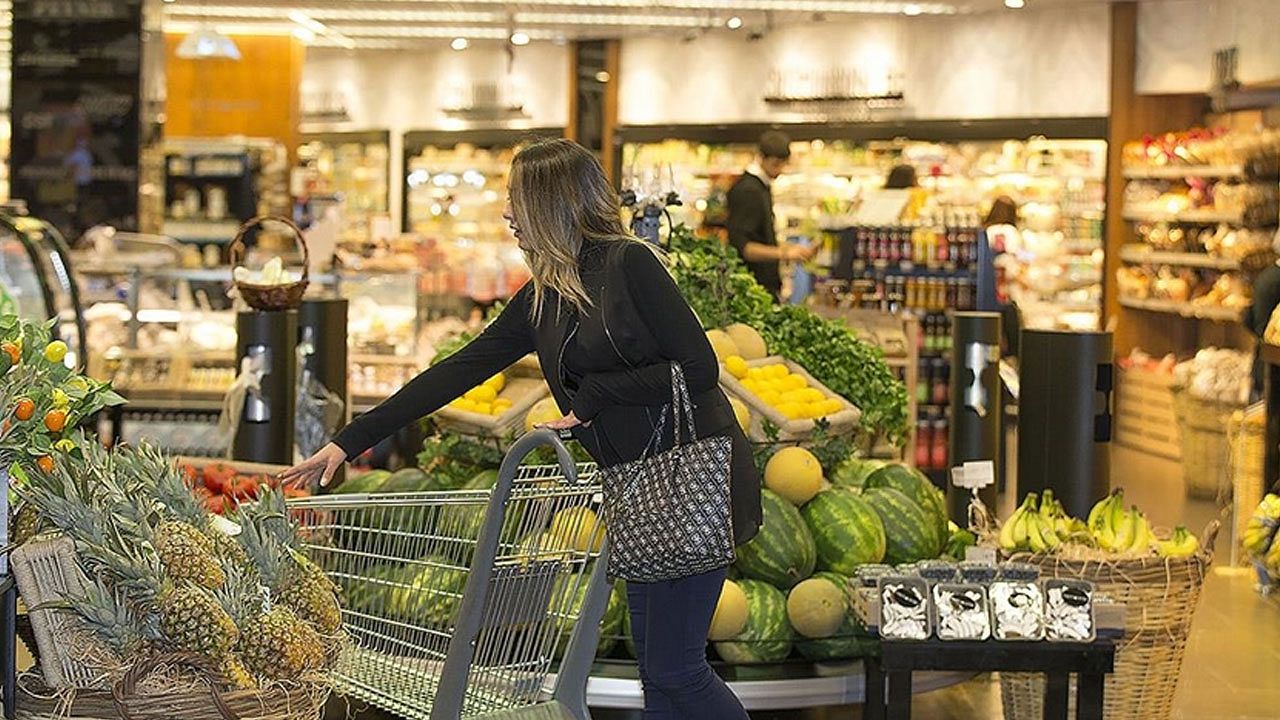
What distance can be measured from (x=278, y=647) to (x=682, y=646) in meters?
1.18

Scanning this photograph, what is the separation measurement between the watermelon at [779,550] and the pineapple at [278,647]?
2.48 m

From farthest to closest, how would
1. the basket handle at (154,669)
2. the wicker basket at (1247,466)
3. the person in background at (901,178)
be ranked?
the person in background at (901,178) < the wicker basket at (1247,466) < the basket handle at (154,669)

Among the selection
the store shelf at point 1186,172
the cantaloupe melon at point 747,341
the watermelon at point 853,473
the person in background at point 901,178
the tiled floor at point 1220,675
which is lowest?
the tiled floor at point 1220,675

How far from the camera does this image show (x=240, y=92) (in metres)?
17.2

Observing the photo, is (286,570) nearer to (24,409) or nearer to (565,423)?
(24,409)

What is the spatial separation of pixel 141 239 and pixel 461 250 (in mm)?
3245

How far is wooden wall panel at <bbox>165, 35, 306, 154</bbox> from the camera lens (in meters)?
17.2

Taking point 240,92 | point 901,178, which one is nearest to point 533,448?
point 901,178

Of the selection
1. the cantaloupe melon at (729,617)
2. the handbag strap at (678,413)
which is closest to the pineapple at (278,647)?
the handbag strap at (678,413)

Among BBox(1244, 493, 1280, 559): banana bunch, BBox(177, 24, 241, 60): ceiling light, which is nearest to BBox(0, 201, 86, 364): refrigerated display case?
BBox(1244, 493, 1280, 559): banana bunch

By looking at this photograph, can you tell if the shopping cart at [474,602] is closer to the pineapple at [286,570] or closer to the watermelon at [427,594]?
the watermelon at [427,594]

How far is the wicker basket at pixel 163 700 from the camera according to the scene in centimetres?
281

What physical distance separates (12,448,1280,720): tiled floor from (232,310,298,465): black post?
1432mm

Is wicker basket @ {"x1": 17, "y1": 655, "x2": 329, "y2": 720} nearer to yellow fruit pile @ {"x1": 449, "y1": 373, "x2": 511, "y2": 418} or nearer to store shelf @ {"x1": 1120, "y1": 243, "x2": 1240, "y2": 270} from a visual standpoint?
yellow fruit pile @ {"x1": 449, "y1": 373, "x2": 511, "y2": 418}
